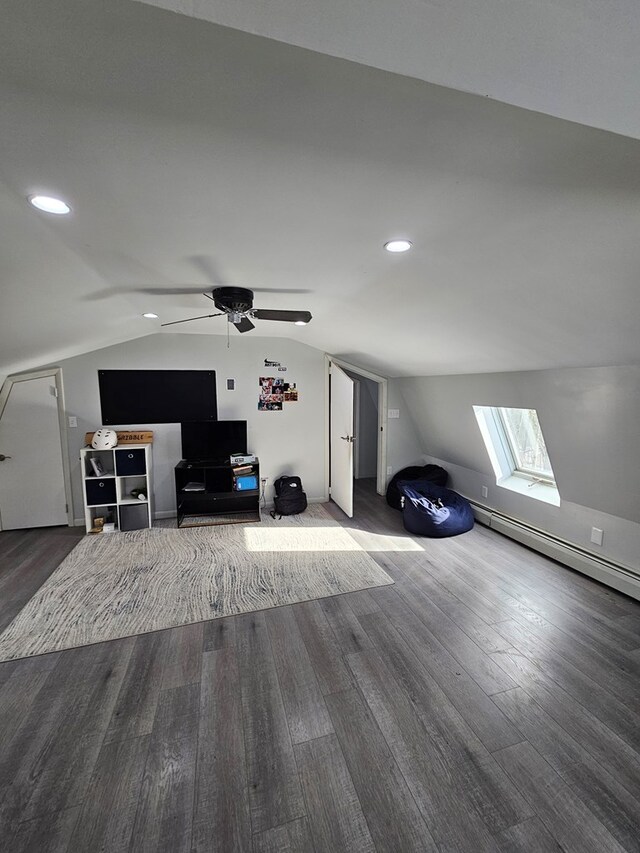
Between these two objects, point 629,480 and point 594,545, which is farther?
point 594,545

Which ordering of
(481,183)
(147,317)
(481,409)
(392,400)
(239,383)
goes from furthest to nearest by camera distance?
(392,400) < (239,383) < (481,409) < (147,317) < (481,183)

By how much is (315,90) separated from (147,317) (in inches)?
116

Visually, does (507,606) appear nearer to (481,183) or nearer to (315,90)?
(481,183)

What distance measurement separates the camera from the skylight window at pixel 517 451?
12.4ft

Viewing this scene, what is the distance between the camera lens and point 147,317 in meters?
3.29

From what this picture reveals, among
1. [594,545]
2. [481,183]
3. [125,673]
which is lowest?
[125,673]

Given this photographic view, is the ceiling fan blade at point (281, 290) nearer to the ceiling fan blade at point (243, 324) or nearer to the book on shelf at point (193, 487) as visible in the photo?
the ceiling fan blade at point (243, 324)

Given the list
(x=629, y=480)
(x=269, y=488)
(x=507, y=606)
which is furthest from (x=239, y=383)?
(x=629, y=480)

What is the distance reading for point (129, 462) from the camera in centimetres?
411

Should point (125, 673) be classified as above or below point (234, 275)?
below

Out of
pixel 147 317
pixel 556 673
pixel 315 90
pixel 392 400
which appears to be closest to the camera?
pixel 315 90

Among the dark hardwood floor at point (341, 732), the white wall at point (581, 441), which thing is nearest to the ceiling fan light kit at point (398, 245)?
the white wall at point (581, 441)

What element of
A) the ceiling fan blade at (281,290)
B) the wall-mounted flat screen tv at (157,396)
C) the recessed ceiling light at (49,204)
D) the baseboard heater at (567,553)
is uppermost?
the ceiling fan blade at (281,290)

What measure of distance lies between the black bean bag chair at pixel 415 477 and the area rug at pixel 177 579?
106 centimetres
